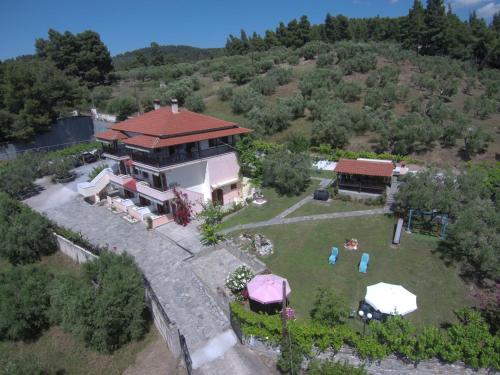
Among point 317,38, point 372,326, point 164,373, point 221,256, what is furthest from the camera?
point 317,38

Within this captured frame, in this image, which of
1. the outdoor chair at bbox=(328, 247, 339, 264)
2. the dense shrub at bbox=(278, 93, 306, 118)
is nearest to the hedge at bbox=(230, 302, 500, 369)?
the outdoor chair at bbox=(328, 247, 339, 264)

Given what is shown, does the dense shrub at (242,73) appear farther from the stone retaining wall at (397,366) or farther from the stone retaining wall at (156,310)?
the stone retaining wall at (397,366)

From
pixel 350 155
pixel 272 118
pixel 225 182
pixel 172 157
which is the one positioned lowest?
pixel 225 182

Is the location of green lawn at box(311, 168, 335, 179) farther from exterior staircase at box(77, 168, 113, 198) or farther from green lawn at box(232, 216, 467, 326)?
exterior staircase at box(77, 168, 113, 198)

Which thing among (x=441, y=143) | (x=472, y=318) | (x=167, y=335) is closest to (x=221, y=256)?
(x=167, y=335)

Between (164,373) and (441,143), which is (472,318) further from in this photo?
(441,143)

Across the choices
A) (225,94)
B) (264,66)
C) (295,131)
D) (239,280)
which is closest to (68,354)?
(239,280)

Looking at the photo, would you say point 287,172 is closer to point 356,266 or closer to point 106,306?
point 356,266
